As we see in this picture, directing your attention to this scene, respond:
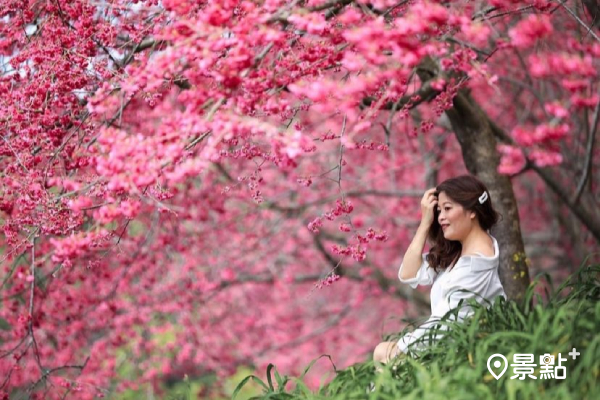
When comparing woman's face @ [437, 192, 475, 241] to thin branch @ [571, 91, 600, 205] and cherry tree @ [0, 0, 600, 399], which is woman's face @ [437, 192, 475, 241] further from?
thin branch @ [571, 91, 600, 205]

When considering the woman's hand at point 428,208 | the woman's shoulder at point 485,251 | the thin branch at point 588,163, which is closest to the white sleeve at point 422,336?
the woman's shoulder at point 485,251

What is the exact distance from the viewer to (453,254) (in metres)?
4.12

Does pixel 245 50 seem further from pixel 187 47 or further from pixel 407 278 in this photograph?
pixel 407 278

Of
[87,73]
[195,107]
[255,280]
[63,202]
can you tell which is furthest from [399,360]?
[255,280]

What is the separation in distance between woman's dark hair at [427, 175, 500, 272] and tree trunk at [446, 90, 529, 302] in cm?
97

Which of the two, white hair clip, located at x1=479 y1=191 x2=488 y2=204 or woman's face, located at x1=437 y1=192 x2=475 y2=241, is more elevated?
white hair clip, located at x1=479 y1=191 x2=488 y2=204

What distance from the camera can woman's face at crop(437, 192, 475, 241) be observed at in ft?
13.0

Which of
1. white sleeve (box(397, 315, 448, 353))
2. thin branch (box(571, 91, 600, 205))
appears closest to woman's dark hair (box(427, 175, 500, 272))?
white sleeve (box(397, 315, 448, 353))

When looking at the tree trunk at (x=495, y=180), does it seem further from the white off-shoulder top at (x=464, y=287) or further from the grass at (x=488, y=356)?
the grass at (x=488, y=356)

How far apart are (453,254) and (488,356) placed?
107 centimetres

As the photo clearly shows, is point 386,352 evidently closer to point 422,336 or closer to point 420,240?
point 422,336

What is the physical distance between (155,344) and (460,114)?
5.56 m

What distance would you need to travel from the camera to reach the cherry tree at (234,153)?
10.0ft

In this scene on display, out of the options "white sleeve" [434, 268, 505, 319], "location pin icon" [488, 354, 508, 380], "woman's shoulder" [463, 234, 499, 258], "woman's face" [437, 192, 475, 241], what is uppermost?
"location pin icon" [488, 354, 508, 380]
